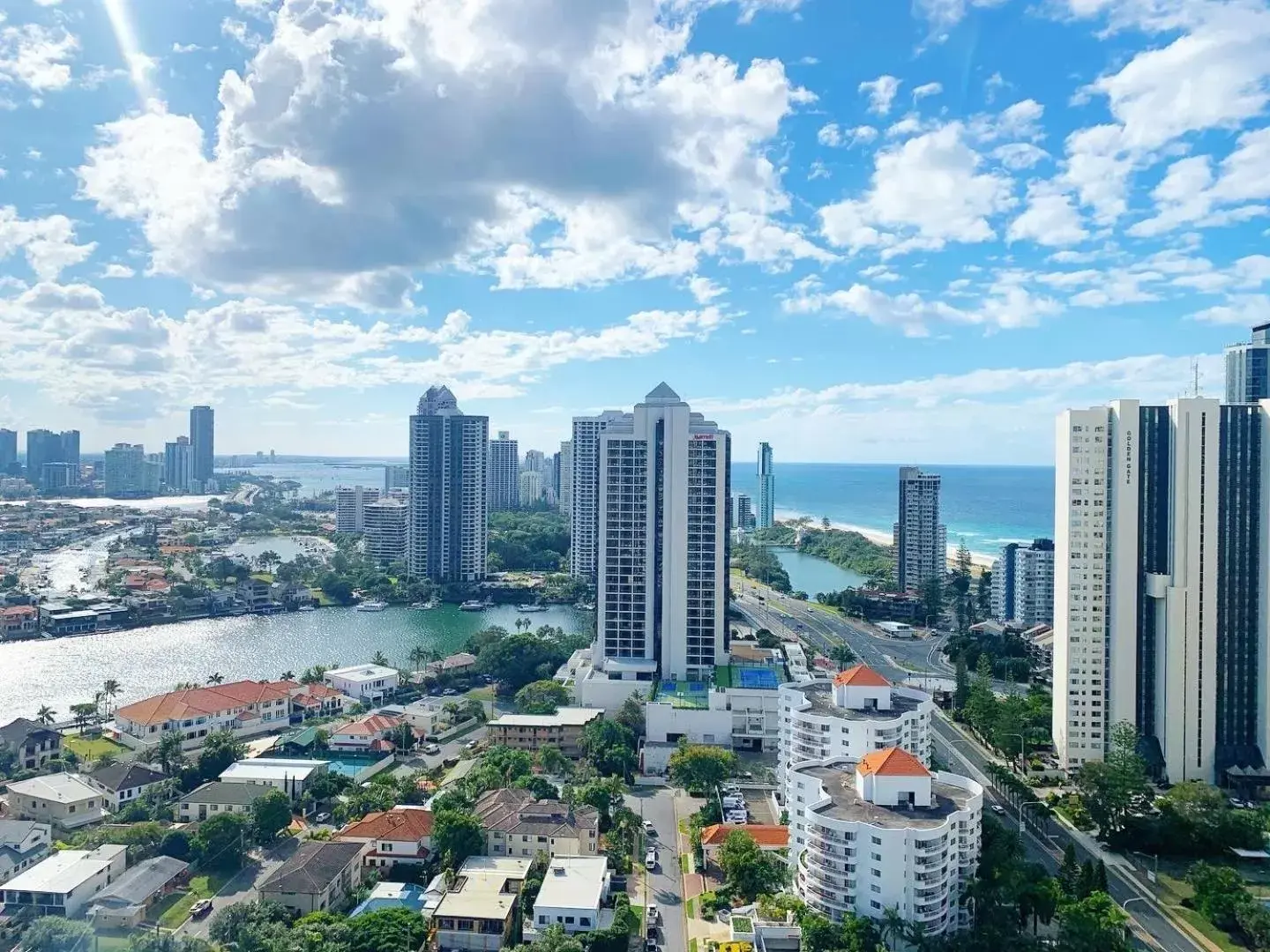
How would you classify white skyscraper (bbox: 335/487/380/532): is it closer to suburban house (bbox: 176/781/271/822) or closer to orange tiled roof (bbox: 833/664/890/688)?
suburban house (bbox: 176/781/271/822)

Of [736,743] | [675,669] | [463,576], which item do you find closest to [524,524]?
[463,576]

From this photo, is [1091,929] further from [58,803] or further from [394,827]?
[58,803]

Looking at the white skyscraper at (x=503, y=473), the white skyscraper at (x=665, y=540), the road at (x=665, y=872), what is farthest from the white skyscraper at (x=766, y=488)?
the road at (x=665, y=872)

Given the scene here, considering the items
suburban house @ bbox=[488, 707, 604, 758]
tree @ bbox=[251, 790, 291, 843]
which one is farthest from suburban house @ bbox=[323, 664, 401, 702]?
tree @ bbox=[251, 790, 291, 843]

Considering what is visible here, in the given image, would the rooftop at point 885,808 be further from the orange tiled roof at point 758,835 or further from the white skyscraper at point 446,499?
the white skyscraper at point 446,499

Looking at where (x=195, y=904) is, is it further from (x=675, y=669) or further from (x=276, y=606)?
(x=276, y=606)

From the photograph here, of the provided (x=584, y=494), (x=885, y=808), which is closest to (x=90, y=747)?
(x=885, y=808)
